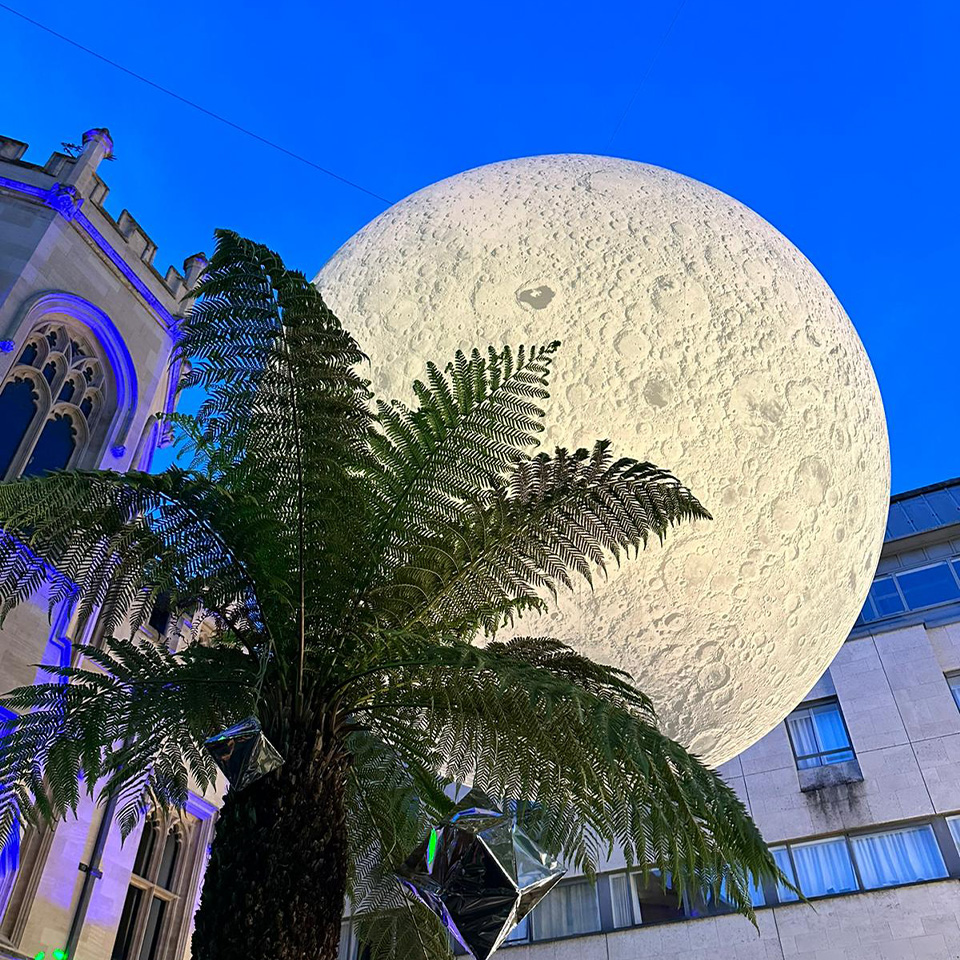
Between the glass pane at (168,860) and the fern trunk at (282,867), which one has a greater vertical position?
the glass pane at (168,860)

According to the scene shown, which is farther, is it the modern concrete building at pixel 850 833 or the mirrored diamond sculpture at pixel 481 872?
the modern concrete building at pixel 850 833

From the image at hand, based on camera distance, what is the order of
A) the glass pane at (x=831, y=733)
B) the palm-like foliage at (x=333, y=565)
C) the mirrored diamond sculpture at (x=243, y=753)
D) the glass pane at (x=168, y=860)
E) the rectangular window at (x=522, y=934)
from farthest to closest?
the rectangular window at (x=522, y=934), the glass pane at (x=831, y=733), the glass pane at (x=168, y=860), the palm-like foliage at (x=333, y=565), the mirrored diamond sculpture at (x=243, y=753)

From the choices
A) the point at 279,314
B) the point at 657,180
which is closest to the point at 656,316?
the point at 657,180

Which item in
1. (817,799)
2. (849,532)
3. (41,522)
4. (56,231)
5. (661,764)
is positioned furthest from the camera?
(817,799)

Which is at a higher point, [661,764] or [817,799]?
[817,799]

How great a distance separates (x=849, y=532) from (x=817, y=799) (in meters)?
13.8

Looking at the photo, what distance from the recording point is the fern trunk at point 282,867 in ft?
9.78

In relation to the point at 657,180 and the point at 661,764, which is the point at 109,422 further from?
the point at 661,764

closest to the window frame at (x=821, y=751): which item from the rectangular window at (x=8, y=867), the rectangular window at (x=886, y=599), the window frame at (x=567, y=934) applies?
the rectangular window at (x=886, y=599)

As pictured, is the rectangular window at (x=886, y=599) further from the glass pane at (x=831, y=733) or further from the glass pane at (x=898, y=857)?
the glass pane at (x=898, y=857)

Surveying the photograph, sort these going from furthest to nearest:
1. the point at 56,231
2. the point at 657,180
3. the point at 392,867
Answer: the point at 56,231, the point at 657,180, the point at 392,867

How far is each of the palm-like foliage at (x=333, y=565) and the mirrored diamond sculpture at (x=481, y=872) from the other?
163mm

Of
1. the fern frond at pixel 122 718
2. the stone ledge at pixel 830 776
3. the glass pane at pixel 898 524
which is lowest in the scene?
the fern frond at pixel 122 718

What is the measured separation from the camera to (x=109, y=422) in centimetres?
1412
